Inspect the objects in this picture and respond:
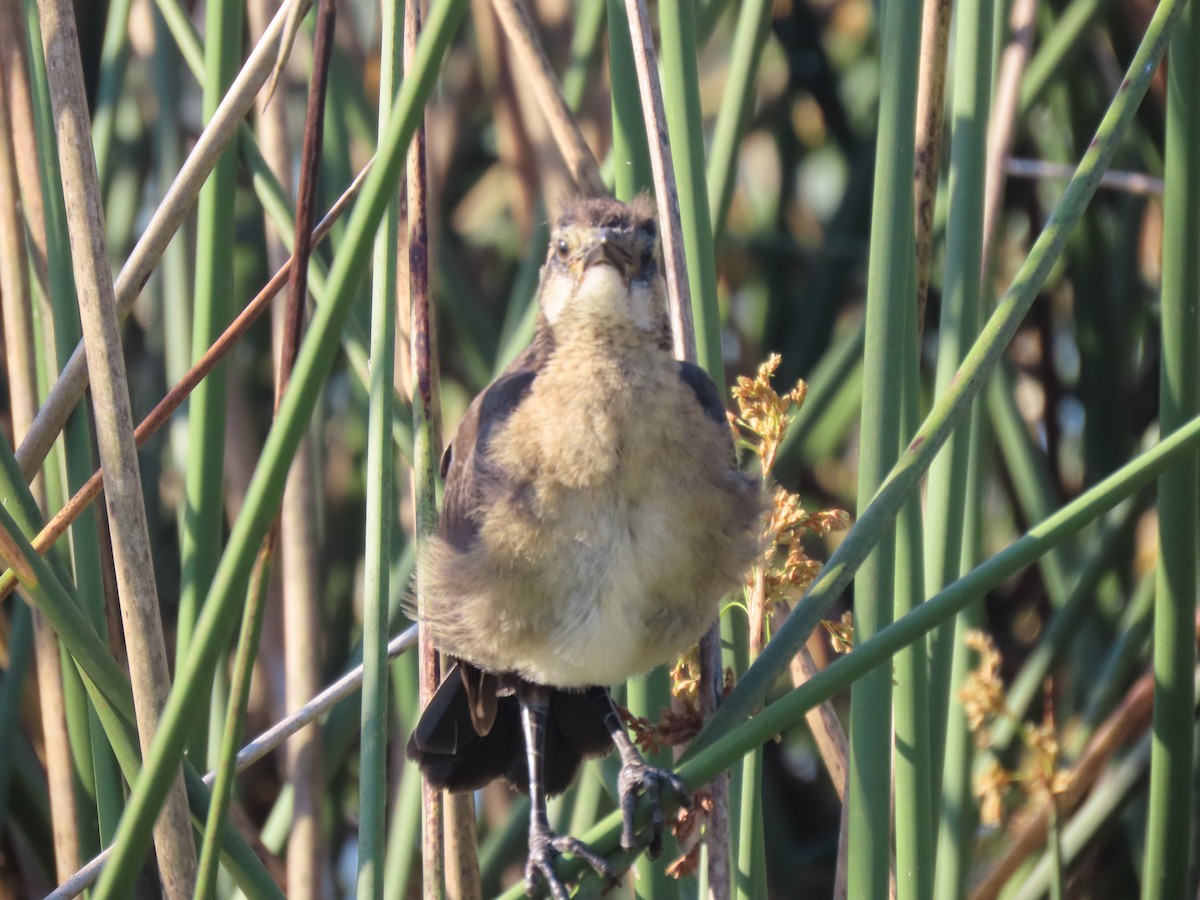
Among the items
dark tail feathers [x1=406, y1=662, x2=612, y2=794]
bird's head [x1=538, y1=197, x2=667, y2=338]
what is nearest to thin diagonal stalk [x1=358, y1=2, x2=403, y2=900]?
bird's head [x1=538, y1=197, x2=667, y2=338]

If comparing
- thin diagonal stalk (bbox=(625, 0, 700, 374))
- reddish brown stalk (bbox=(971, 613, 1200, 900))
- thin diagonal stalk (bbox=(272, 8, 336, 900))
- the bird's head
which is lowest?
reddish brown stalk (bbox=(971, 613, 1200, 900))

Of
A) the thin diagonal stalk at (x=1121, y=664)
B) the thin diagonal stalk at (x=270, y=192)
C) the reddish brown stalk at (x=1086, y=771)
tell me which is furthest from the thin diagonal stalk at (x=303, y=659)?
the thin diagonal stalk at (x=1121, y=664)

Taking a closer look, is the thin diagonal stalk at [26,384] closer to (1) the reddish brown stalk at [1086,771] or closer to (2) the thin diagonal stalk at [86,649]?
(2) the thin diagonal stalk at [86,649]

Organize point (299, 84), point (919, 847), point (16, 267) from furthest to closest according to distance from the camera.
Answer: point (299, 84), point (16, 267), point (919, 847)

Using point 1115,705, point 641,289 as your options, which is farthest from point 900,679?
point 1115,705

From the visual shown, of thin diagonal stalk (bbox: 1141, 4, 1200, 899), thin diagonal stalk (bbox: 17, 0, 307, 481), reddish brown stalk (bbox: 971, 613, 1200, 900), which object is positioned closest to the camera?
thin diagonal stalk (bbox: 17, 0, 307, 481)

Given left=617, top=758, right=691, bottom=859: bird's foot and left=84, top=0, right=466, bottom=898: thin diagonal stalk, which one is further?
left=617, top=758, right=691, bottom=859: bird's foot

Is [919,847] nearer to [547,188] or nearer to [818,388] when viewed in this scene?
[818,388]

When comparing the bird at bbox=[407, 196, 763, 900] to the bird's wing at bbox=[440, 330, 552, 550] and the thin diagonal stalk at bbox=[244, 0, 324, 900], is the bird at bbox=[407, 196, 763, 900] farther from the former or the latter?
the thin diagonal stalk at bbox=[244, 0, 324, 900]
